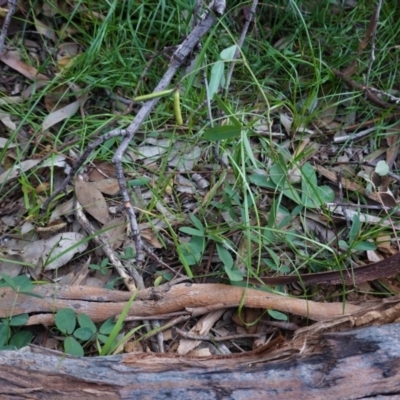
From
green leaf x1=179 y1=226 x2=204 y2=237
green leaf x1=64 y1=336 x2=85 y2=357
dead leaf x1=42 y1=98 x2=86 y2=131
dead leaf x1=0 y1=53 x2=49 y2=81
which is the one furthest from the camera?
dead leaf x1=0 y1=53 x2=49 y2=81

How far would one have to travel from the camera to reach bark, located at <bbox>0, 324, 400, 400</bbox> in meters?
1.19

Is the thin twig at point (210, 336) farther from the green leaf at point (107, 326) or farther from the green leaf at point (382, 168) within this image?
the green leaf at point (382, 168)

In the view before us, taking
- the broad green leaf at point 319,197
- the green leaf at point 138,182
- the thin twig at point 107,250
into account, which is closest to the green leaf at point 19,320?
the thin twig at point 107,250

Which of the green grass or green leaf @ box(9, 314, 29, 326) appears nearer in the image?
green leaf @ box(9, 314, 29, 326)

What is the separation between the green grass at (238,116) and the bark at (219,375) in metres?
0.36

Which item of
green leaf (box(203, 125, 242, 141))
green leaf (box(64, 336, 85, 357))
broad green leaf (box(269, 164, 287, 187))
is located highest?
green leaf (box(203, 125, 242, 141))

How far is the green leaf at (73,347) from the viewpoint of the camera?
54.8 inches

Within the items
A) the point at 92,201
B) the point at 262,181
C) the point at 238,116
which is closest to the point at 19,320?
the point at 92,201

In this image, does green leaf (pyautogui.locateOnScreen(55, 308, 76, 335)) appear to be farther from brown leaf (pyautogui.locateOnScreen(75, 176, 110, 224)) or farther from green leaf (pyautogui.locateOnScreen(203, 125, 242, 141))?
green leaf (pyautogui.locateOnScreen(203, 125, 242, 141))

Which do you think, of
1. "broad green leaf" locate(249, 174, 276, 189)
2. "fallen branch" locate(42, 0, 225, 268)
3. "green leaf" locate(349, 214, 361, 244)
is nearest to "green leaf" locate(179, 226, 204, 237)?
"fallen branch" locate(42, 0, 225, 268)

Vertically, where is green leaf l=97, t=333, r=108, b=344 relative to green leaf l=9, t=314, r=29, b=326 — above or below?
above

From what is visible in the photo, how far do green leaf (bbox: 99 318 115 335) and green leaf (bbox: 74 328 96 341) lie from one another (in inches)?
1.2

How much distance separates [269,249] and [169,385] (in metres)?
0.56

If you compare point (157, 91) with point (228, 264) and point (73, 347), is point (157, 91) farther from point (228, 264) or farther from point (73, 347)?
point (73, 347)
